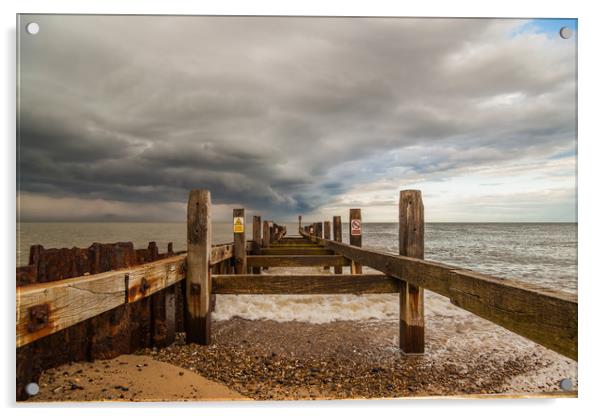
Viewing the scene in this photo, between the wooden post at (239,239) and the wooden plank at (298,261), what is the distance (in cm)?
28

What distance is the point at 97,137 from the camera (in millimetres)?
4184

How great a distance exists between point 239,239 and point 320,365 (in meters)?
4.19

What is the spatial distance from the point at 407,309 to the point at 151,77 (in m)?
3.67

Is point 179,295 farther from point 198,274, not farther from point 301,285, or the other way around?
point 301,285

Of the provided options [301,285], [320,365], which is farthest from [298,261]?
[320,365]

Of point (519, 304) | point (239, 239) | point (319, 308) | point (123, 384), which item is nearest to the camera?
point (519, 304)

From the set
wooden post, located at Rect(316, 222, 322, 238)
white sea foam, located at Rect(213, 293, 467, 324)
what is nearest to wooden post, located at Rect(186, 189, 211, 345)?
white sea foam, located at Rect(213, 293, 467, 324)

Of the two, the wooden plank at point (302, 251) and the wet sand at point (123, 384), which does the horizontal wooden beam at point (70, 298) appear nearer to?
the wet sand at point (123, 384)

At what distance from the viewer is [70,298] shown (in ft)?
6.23

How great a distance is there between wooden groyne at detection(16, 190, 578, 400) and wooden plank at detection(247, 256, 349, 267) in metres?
1.97

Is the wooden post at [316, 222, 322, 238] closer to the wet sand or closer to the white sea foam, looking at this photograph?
the white sea foam

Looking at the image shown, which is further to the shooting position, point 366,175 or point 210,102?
point 366,175
